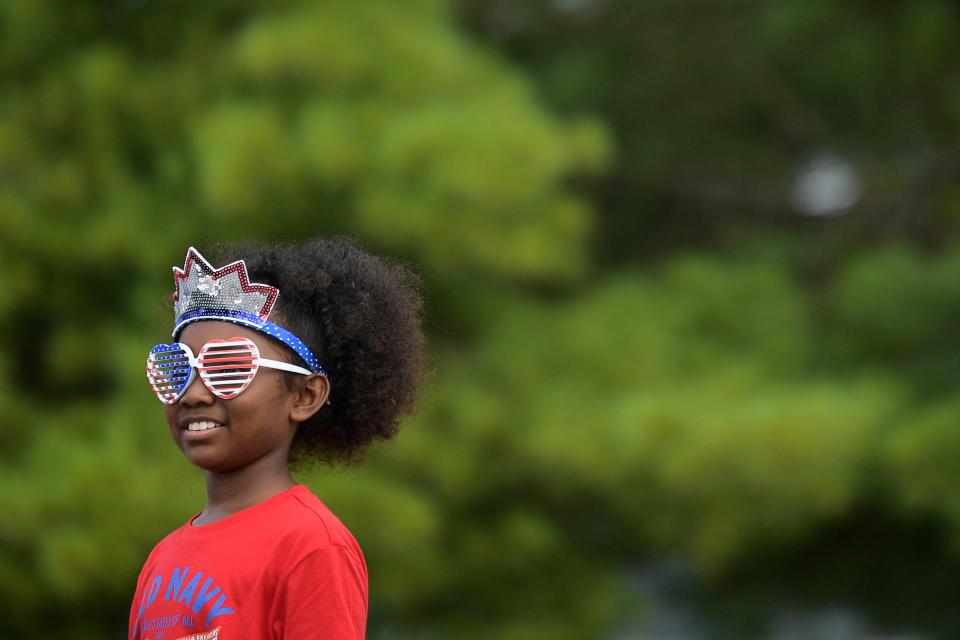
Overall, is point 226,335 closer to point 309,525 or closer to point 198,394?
point 198,394

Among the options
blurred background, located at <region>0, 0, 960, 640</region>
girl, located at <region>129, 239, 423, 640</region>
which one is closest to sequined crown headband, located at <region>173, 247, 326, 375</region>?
girl, located at <region>129, 239, 423, 640</region>

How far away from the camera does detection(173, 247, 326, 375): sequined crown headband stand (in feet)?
7.14

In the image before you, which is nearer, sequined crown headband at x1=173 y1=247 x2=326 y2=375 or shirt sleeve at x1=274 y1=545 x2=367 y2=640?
shirt sleeve at x1=274 y1=545 x2=367 y2=640

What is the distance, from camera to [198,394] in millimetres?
2113

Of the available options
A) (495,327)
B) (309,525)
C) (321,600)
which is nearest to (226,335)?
(309,525)

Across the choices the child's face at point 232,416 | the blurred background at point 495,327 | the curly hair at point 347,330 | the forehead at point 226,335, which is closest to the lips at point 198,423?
the child's face at point 232,416

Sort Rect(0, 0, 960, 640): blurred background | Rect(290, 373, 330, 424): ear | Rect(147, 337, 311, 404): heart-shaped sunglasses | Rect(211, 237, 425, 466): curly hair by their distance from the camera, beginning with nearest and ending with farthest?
Rect(147, 337, 311, 404): heart-shaped sunglasses < Rect(290, 373, 330, 424): ear < Rect(211, 237, 425, 466): curly hair < Rect(0, 0, 960, 640): blurred background

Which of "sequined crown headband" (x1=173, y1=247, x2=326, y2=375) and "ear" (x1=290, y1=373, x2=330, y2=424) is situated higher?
"sequined crown headband" (x1=173, y1=247, x2=326, y2=375)

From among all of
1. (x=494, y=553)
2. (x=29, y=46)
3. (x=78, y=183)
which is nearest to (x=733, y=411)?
(x=494, y=553)

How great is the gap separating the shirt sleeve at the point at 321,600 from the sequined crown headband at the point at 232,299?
1.24 feet

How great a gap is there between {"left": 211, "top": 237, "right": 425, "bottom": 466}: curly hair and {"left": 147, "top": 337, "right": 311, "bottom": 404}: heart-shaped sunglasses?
12cm

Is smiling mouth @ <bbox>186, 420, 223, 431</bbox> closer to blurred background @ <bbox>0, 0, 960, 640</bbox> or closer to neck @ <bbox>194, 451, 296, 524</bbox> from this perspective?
neck @ <bbox>194, 451, 296, 524</bbox>

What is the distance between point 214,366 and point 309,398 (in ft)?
0.64

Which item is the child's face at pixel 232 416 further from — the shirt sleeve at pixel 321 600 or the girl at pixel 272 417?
the shirt sleeve at pixel 321 600
